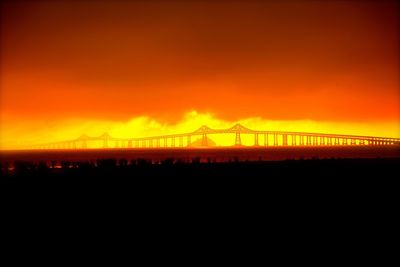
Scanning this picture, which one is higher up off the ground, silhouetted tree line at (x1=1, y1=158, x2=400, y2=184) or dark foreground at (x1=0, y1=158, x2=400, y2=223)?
silhouetted tree line at (x1=1, y1=158, x2=400, y2=184)

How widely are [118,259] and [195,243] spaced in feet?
5.41

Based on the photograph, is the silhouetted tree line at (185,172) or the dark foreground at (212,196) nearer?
the dark foreground at (212,196)

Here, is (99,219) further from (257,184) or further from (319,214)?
(257,184)

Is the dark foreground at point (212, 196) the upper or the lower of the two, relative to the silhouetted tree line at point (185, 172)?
lower

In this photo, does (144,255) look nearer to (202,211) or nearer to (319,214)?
(202,211)

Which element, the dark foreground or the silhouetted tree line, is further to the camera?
the silhouetted tree line

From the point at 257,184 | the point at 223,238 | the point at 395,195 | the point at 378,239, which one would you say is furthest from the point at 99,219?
the point at 395,195

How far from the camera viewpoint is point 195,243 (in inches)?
342

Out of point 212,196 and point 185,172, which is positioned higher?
point 185,172

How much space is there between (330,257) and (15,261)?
5704 mm

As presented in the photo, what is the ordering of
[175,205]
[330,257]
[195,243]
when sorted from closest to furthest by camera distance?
1. [330,257]
2. [195,243]
3. [175,205]

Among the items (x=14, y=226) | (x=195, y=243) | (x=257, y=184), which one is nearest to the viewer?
(x=195, y=243)

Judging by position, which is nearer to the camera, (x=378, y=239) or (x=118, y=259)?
(x=118, y=259)

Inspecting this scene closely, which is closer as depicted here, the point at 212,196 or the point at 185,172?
the point at 212,196
